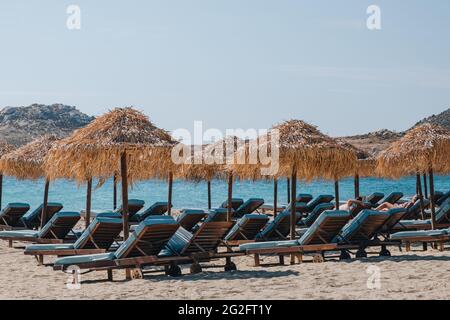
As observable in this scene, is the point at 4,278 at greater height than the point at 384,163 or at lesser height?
lesser

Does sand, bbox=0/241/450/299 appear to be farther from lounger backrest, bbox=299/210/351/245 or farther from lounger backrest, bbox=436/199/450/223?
lounger backrest, bbox=436/199/450/223

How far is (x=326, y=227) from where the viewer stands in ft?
30.4

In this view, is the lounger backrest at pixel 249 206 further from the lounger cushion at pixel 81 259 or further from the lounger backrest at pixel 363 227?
the lounger cushion at pixel 81 259

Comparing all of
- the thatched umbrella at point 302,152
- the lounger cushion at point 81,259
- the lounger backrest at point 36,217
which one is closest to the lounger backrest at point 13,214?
the lounger backrest at point 36,217

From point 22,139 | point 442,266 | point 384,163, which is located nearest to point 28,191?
point 22,139

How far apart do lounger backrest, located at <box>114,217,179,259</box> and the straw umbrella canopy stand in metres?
5.50

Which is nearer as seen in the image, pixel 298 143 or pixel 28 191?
pixel 298 143

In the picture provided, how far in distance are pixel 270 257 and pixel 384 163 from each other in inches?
121

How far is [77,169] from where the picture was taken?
9656mm

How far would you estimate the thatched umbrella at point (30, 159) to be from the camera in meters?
13.9

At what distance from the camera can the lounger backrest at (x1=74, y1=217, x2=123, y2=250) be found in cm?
895

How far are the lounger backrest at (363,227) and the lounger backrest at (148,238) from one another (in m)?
2.69

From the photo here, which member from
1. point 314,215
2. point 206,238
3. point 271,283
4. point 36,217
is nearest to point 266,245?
point 206,238
